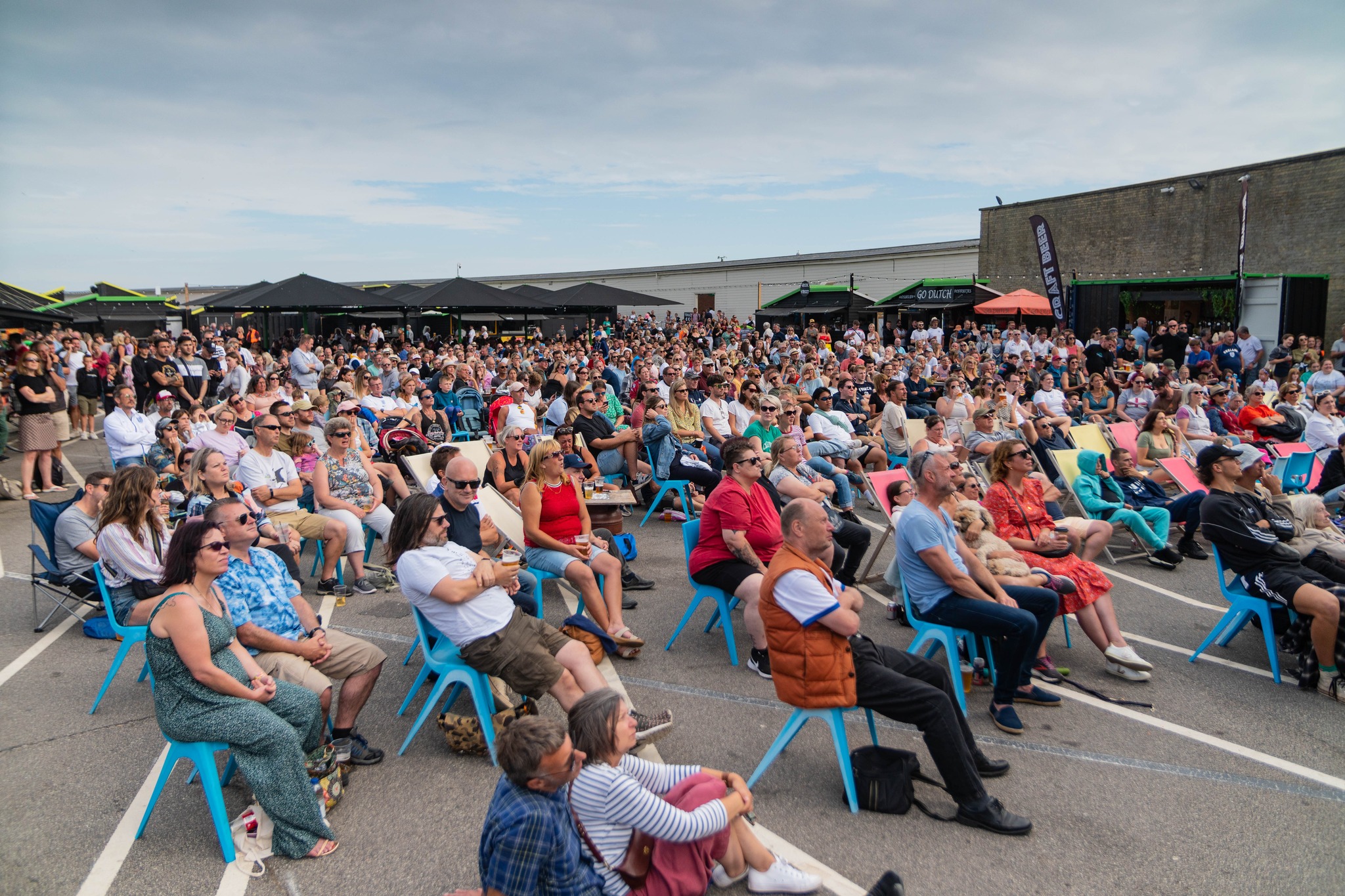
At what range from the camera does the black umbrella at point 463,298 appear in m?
18.1

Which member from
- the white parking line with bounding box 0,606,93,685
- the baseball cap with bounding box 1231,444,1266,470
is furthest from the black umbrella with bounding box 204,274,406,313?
the baseball cap with bounding box 1231,444,1266,470

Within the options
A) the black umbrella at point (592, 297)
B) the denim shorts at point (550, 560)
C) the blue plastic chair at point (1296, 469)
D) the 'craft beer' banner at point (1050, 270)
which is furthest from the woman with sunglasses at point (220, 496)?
the 'craft beer' banner at point (1050, 270)

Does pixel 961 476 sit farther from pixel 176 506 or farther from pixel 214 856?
pixel 176 506

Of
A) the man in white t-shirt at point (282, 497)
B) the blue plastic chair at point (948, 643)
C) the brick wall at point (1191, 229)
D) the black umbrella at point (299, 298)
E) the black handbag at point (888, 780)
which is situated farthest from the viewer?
the brick wall at point (1191, 229)

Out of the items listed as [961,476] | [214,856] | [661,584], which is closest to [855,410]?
[661,584]

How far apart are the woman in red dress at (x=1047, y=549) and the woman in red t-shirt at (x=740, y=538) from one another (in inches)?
60.4

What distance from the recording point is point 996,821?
3.29 m

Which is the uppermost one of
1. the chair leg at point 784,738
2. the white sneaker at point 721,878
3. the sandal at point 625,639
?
the chair leg at point 784,738

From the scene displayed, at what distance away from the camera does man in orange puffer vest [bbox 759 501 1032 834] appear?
333 centimetres

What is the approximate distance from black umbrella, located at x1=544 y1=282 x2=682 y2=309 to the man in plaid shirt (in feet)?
62.7

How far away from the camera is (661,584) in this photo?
6.49 metres

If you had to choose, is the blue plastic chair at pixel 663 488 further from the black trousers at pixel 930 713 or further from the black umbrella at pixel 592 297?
the black umbrella at pixel 592 297

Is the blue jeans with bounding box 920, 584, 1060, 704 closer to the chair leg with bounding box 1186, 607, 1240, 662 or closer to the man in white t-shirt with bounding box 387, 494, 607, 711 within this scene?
the chair leg with bounding box 1186, 607, 1240, 662

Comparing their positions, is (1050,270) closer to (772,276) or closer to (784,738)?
(772,276)
